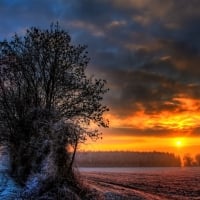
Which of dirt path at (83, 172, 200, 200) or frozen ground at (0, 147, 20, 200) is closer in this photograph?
frozen ground at (0, 147, 20, 200)

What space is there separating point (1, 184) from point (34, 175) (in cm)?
280

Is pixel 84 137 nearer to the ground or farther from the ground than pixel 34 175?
farther from the ground

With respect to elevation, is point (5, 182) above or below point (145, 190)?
below

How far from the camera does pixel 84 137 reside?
40.7 m

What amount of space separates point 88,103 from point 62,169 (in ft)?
33.0

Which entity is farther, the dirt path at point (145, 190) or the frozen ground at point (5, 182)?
the dirt path at point (145, 190)

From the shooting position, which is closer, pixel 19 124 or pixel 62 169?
pixel 62 169

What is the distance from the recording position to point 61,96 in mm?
43531

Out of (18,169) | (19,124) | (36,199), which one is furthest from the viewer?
(19,124)

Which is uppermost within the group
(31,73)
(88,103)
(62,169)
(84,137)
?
(31,73)

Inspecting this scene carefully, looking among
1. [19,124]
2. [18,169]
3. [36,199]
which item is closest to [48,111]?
[19,124]

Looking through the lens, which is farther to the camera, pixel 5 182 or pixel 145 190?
pixel 145 190

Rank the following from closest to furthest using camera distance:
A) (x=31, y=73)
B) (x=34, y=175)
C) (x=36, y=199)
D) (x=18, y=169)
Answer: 1. (x=36, y=199)
2. (x=34, y=175)
3. (x=18, y=169)
4. (x=31, y=73)

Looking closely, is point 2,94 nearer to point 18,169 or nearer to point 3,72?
point 3,72
